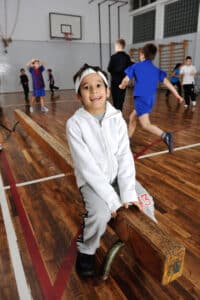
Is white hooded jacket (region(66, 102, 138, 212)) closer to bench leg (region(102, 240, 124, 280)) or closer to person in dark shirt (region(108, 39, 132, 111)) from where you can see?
bench leg (region(102, 240, 124, 280))

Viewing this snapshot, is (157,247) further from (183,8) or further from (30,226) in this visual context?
(183,8)

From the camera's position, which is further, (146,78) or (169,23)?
(169,23)

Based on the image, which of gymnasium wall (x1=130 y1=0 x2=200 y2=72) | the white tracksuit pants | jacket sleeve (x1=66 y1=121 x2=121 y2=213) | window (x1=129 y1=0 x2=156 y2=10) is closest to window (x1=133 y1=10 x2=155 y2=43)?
gymnasium wall (x1=130 y1=0 x2=200 y2=72)

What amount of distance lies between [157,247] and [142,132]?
3.62 m

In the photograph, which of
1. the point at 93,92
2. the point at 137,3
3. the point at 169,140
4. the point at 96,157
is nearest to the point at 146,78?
the point at 169,140

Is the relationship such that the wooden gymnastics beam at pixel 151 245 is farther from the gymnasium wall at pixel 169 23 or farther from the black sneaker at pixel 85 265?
the gymnasium wall at pixel 169 23

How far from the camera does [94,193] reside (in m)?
1.31

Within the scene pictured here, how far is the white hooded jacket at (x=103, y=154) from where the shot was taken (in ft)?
4.24

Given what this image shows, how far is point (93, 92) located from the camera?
4.41ft

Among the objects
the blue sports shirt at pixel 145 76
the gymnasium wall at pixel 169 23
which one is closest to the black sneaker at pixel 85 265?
the blue sports shirt at pixel 145 76

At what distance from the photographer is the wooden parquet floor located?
129 centimetres

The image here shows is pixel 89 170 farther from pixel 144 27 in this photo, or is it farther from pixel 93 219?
pixel 144 27

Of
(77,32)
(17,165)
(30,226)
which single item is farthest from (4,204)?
(77,32)

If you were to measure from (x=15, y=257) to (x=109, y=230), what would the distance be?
0.64 metres
